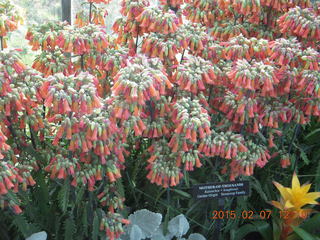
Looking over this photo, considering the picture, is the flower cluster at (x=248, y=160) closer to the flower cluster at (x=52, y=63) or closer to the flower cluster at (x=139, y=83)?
the flower cluster at (x=139, y=83)

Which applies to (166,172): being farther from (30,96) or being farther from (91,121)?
(30,96)

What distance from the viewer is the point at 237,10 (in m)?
2.81

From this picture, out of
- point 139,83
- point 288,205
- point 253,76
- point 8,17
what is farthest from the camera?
point 288,205

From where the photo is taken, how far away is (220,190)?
2492 mm

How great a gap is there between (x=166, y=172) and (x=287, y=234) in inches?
43.4

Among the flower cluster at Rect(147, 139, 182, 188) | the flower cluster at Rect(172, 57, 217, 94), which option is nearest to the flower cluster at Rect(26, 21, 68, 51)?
the flower cluster at Rect(172, 57, 217, 94)

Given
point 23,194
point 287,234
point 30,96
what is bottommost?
point 287,234

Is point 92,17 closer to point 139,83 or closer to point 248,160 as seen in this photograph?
point 139,83

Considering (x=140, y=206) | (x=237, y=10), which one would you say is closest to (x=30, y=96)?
(x=140, y=206)

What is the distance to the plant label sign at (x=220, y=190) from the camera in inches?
95.9

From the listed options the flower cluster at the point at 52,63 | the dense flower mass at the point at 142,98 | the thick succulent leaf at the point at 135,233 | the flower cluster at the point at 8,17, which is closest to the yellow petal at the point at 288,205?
the dense flower mass at the point at 142,98

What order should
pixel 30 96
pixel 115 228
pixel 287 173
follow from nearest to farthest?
pixel 30 96 → pixel 115 228 → pixel 287 173
